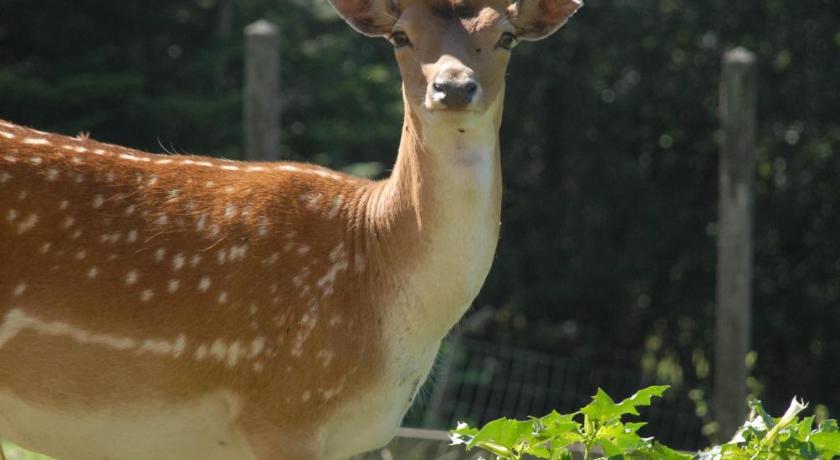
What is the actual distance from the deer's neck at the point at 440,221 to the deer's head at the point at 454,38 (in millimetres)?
121

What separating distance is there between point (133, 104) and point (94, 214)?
5.00 metres

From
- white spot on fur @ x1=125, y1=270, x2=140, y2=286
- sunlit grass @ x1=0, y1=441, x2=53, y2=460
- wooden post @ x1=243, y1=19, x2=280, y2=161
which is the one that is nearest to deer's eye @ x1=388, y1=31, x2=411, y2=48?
white spot on fur @ x1=125, y1=270, x2=140, y2=286

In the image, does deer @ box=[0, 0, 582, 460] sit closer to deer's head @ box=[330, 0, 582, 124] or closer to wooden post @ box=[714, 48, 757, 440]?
deer's head @ box=[330, 0, 582, 124]

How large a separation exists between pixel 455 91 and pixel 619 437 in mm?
1195

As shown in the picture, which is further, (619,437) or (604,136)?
(604,136)

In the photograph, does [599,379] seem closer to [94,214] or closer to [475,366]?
[475,366]

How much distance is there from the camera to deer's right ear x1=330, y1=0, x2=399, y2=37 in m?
4.71

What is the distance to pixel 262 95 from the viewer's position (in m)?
7.46

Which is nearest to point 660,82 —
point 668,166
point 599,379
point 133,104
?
point 668,166

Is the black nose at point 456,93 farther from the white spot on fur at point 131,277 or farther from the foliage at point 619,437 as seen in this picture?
the white spot on fur at point 131,277

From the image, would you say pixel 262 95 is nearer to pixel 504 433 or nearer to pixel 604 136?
pixel 504 433

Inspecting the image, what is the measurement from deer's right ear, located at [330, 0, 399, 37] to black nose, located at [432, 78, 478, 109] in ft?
2.07

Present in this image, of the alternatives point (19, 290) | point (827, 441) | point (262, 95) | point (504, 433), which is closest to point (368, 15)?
point (19, 290)

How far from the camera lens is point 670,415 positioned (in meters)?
10.5
